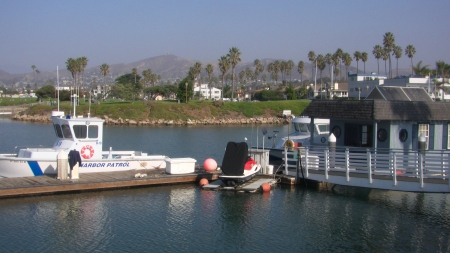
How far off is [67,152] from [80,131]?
3.77ft

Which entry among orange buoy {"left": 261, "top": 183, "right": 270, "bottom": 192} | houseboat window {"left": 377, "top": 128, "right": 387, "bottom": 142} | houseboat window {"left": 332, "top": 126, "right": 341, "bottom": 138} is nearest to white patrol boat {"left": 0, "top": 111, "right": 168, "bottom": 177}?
orange buoy {"left": 261, "top": 183, "right": 270, "bottom": 192}

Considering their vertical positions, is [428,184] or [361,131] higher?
[361,131]

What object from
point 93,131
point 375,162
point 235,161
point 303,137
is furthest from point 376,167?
point 93,131

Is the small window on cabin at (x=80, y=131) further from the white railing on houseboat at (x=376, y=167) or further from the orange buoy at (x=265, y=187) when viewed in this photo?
the white railing on houseboat at (x=376, y=167)

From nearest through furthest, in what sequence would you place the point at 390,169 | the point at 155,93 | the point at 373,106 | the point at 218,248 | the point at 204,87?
the point at 218,248 → the point at 390,169 → the point at 373,106 → the point at 155,93 → the point at 204,87

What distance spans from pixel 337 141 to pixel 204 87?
14388cm

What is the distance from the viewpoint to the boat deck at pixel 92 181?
18983 millimetres

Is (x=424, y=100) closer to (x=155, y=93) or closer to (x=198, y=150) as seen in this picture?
(x=198, y=150)

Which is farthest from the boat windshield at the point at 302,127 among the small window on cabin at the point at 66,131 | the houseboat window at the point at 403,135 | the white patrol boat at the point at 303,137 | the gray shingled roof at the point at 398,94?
the small window on cabin at the point at 66,131

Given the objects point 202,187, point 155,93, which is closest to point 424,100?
point 202,187

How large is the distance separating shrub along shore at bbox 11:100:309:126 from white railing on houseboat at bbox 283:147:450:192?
193ft

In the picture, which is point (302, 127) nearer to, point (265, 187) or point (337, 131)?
point (337, 131)

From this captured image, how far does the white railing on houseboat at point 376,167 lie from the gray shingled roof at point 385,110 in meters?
1.48

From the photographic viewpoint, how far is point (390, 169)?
18.5 metres
